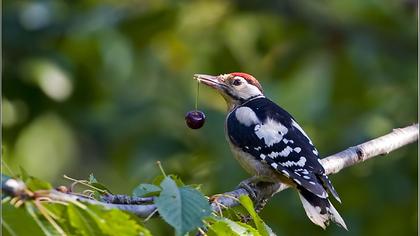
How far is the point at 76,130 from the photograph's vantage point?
8195 millimetres

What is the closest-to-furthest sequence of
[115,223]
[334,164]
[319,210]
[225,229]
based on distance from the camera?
[115,223]
[225,229]
[319,210]
[334,164]

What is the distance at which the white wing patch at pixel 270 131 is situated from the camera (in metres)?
4.88

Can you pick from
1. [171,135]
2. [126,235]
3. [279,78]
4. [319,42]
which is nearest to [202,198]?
[126,235]

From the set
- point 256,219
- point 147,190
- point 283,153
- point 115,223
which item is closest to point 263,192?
point 283,153

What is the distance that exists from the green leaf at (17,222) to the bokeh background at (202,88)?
13.5 ft

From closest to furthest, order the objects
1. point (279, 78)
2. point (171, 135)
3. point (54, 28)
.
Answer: point (171, 135) < point (54, 28) < point (279, 78)

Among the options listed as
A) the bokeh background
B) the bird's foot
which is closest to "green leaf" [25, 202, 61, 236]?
the bird's foot

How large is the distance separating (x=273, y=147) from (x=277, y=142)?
4 centimetres

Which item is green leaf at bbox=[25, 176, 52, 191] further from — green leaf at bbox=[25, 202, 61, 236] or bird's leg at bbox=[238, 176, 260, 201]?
bird's leg at bbox=[238, 176, 260, 201]

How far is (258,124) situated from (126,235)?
2.55 m

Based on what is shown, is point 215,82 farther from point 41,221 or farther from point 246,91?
point 41,221

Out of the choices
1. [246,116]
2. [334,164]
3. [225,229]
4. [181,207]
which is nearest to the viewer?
[181,207]

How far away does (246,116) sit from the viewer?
5188mm

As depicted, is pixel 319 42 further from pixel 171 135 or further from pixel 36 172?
pixel 36 172
